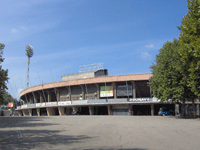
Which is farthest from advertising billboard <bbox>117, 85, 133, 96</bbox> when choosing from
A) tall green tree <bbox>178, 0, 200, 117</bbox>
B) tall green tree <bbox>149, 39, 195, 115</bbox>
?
tall green tree <bbox>178, 0, 200, 117</bbox>

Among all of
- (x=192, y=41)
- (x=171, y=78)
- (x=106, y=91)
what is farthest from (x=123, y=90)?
(x=192, y=41)

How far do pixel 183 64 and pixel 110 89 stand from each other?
3254cm

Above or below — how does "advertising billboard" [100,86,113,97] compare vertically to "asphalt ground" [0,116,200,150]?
above

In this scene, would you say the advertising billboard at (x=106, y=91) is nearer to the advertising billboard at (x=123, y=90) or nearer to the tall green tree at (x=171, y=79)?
the advertising billboard at (x=123, y=90)

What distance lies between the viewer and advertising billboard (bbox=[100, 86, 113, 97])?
52.4 meters

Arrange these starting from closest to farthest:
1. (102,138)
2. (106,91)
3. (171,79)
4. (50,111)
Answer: (102,138) → (171,79) → (106,91) → (50,111)

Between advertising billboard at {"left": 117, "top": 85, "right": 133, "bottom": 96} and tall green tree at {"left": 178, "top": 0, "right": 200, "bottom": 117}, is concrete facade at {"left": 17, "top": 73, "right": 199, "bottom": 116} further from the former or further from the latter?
tall green tree at {"left": 178, "top": 0, "right": 200, "bottom": 117}

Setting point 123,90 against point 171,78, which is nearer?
point 171,78

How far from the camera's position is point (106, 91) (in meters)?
52.9

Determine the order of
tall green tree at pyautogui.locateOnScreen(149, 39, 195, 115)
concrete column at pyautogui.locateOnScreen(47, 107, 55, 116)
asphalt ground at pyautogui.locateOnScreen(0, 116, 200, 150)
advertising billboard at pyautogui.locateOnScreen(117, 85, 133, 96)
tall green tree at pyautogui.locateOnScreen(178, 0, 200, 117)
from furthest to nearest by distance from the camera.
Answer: concrete column at pyautogui.locateOnScreen(47, 107, 55, 116) < advertising billboard at pyautogui.locateOnScreen(117, 85, 133, 96) < tall green tree at pyautogui.locateOnScreen(149, 39, 195, 115) < tall green tree at pyautogui.locateOnScreen(178, 0, 200, 117) < asphalt ground at pyautogui.locateOnScreen(0, 116, 200, 150)

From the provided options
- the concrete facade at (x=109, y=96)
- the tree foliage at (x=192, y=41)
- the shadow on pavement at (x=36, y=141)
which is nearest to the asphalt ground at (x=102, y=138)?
the shadow on pavement at (x=36, y=141)

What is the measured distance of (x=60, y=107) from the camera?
57.8 metres

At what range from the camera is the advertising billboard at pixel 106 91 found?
5237 centimetres

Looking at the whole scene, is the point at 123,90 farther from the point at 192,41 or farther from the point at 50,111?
the point at 192,41
